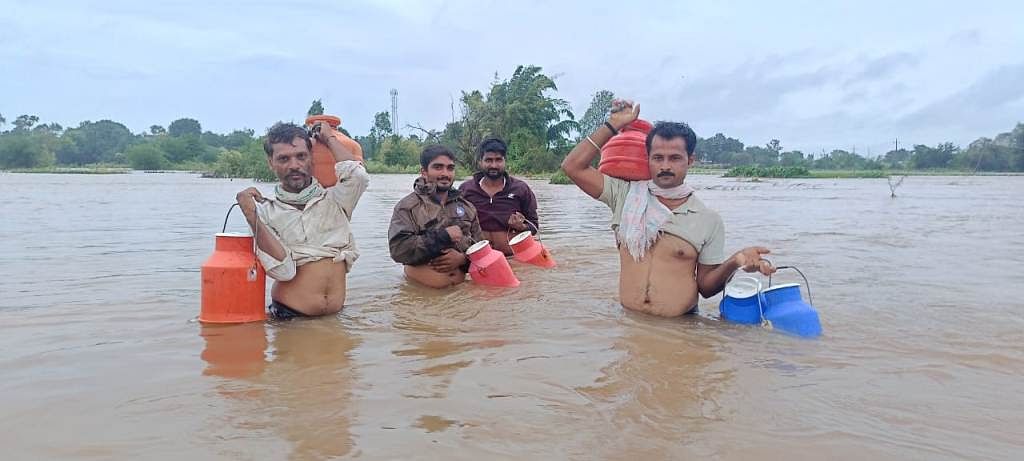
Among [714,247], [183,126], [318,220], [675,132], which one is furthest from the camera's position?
[183,126]

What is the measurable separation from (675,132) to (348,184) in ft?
6.54

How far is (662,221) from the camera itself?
424cm

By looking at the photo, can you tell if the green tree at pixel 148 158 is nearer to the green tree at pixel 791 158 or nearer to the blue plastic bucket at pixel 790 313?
the green tree at pixel 791 158

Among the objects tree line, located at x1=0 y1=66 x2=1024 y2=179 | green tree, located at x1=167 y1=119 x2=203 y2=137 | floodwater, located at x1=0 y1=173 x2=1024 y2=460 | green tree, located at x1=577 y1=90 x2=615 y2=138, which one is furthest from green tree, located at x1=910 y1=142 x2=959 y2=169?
green tree, located at x1=167 y1=119 x2=203 y2=137

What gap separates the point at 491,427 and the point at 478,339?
134cm

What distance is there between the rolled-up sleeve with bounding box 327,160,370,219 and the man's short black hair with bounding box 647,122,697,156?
5.84 ft

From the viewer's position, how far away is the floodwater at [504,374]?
238 cm

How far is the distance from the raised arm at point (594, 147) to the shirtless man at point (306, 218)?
1.29 meters

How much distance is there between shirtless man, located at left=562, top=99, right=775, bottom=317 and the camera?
415cm

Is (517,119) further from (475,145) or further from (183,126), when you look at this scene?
(183,126)

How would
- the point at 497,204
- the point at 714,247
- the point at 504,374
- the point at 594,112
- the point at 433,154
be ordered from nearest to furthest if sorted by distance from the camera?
the point at 504,374 < the point at 714,247 < the point at 433,154 < the point at 497,204 < the point at 594,112

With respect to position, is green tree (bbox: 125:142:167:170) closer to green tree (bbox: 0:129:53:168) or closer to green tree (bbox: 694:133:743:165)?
green tree (bbox: 0:129:53:168)

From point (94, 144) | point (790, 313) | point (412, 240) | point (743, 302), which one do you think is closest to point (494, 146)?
point (412, 240)

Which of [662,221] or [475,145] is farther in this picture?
[475,145]
